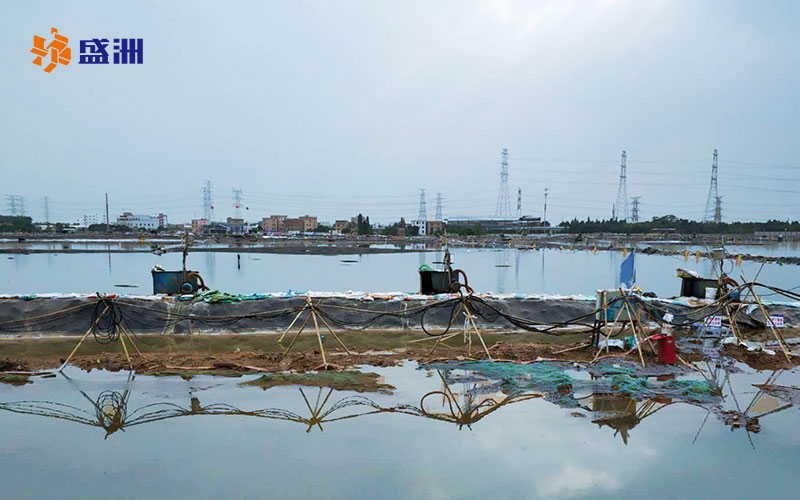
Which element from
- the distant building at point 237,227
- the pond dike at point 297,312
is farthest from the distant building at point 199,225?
the pond dike at point 297,312

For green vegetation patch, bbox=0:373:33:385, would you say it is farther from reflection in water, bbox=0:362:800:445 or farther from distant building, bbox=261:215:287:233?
distant building, bbox=261:215:287:233

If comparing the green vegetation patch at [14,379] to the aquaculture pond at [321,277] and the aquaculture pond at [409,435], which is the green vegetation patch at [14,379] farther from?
the aquaculture pond at [321,277]

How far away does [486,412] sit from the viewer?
7.68 metres

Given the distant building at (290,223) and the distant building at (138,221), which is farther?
the distant building at (290,223)

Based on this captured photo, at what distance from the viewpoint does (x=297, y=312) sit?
12.7 meters

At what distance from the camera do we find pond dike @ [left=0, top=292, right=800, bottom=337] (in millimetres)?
12727

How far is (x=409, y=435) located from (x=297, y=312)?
20.8 feet

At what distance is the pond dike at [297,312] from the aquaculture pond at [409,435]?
10.7 ft

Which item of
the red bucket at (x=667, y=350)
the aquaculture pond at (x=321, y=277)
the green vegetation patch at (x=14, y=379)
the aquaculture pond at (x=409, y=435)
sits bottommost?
the aquaculture pond at (x=321, y=277)

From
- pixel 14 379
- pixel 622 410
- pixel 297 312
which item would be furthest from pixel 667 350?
pixel 14 379

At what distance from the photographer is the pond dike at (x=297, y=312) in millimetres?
12727

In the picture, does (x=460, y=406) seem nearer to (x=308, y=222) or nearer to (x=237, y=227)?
(x=237, y=227)

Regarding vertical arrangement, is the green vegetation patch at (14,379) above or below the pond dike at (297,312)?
below

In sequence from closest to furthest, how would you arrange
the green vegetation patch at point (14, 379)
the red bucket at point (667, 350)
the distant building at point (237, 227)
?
the green vegetation patch at point (14, 379), the red bucket at point (667, 350), the distant building at point (237, 227)
